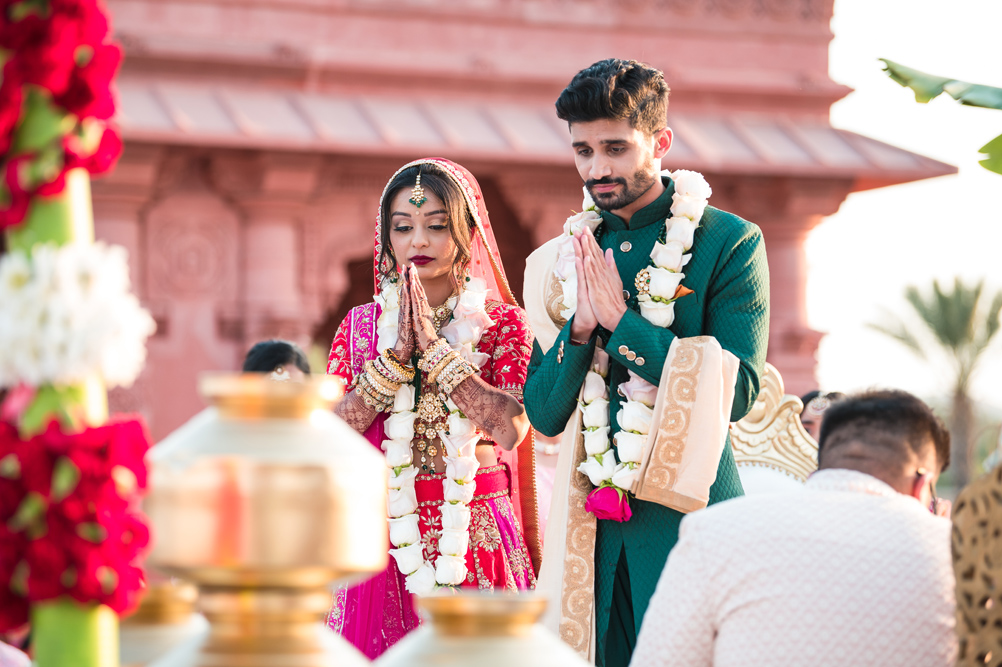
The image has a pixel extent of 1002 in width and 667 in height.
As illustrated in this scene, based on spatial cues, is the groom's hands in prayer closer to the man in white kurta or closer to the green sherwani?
the green sherwani

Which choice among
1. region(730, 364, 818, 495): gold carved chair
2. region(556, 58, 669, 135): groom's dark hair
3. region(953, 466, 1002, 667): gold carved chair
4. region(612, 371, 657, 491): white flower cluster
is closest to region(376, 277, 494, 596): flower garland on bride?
region(612, 371, 657, 491): white flower cluster

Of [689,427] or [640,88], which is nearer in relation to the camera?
[689,427]

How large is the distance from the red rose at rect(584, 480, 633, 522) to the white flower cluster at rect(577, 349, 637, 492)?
0.06ft

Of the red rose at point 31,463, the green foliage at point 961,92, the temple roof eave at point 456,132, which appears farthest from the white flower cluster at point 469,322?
the temple roof eave at point 456,132

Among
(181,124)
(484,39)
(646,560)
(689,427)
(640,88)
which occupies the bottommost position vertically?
(646,560)

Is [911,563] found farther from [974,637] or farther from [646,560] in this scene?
[646,560]

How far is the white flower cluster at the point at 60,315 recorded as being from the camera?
2.84 feet

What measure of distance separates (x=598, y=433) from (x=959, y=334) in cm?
1347

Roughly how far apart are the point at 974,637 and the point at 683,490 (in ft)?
2.82

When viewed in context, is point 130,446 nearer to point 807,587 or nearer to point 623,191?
point 807,587

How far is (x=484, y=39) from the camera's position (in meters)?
9.67

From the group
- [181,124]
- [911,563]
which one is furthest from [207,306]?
[911,563]

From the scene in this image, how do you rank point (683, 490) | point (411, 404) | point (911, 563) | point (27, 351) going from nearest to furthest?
1. point (27, 351)
2. point (911, 563)
3. point (683, 490)
4. point (411, 404)

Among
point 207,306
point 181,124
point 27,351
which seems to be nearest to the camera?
point 27,351
